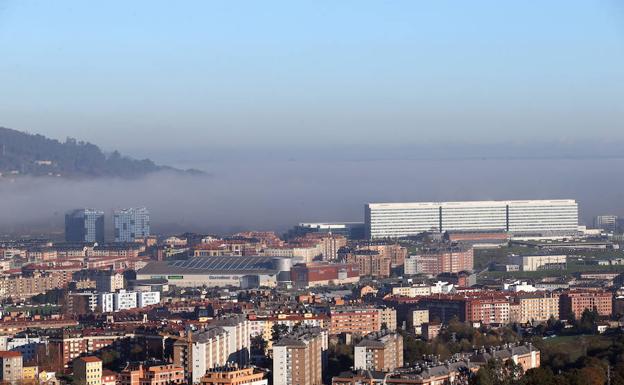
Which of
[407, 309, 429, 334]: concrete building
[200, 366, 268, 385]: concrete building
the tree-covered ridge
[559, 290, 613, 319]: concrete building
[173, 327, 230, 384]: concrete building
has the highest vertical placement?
the tree-covered ridge

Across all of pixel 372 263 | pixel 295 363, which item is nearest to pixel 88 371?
pixel 295 363

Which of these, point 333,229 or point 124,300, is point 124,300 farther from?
point 333,229

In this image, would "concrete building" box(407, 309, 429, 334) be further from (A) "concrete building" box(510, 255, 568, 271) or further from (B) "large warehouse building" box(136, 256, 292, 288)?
(A) "concrete building" box(510, 255, 568, 271)

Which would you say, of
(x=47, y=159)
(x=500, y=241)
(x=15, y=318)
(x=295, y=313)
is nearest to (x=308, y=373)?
(x=295, y=313)

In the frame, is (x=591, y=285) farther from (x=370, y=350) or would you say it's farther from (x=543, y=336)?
(x=370, y=350)

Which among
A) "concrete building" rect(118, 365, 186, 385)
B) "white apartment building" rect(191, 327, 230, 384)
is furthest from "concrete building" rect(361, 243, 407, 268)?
"concrete building" rect(118, 365, 186, 385)
